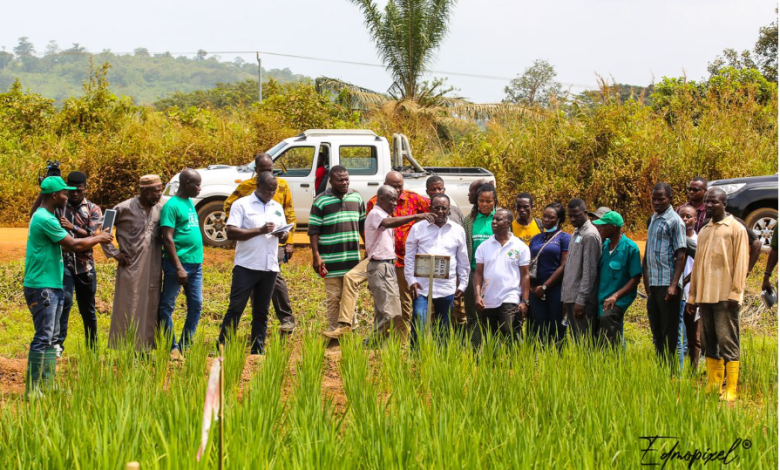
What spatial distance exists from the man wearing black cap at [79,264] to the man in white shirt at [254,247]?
44.9 inches

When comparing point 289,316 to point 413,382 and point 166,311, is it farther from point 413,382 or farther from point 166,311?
point 413,382

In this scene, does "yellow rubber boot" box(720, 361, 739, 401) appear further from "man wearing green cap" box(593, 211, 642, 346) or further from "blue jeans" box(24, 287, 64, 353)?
"blue jeans" box(24, 287, 64, 353)

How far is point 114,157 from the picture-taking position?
→ 16625mm

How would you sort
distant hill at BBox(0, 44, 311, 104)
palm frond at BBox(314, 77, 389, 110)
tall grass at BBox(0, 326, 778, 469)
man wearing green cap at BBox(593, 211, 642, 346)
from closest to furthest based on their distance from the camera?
tall grass at BBox(0, 326, 778, 469), man wearing green cap at BBox(593, 211, 642, 346), palm frond at BBox(314, 77, 389, 110), distant hill at BBox(0, 44, 311, 104)

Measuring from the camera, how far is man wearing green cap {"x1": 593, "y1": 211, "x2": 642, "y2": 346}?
268 inches

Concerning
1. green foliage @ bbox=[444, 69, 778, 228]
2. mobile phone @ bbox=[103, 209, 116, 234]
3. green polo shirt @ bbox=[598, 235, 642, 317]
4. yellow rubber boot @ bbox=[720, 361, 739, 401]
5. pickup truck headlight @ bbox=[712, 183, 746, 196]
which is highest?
green foliage @ bbox=[444, 69, 778, 228]

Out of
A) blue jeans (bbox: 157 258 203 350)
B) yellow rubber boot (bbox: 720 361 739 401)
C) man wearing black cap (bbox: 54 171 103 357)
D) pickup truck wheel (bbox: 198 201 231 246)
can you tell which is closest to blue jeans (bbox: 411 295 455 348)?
blue jeans (bbox: 157 258 203 350)

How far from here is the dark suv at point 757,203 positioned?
452 inches

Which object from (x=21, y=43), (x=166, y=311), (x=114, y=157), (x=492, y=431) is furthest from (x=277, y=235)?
(x=21, y=43)

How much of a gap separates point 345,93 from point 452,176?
40.1 ft

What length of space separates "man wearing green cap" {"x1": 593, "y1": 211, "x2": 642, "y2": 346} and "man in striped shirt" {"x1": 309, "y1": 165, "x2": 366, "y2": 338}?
2130 millimetres

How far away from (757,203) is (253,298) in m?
7.50

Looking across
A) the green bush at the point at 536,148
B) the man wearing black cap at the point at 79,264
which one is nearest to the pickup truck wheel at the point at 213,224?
the man wearing black cap at the point at 79,264

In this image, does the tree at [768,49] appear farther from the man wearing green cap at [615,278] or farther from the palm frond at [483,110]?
the man wearing green cap at [615,278]
